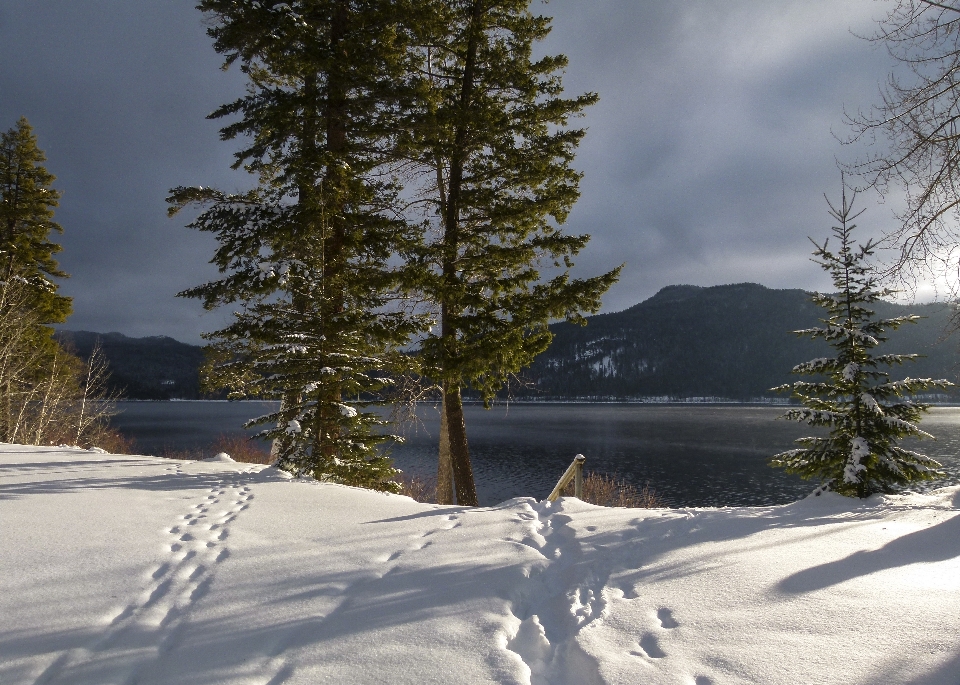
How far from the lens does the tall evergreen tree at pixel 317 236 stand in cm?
948

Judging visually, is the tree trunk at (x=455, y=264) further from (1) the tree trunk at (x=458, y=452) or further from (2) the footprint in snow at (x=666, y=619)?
(2) the footprint in snow at (x=666, y=619)

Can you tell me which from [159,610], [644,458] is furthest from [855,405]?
[644,458]

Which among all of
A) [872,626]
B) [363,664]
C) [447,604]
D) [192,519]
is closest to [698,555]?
[872,626]

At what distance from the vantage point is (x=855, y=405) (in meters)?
8.80

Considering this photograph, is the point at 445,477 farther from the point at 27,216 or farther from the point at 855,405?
the point at 27,216

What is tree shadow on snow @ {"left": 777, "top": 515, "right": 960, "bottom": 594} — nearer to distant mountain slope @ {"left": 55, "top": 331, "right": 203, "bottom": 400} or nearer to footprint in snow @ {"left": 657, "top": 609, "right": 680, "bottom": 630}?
footprint in snow @ {"left": 657, "top": 609, "right": 680, "bottom": 630}

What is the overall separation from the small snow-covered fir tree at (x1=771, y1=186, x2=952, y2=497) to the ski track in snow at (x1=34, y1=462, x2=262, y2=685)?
903 centimetres

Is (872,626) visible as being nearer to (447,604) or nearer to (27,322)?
(447,604)

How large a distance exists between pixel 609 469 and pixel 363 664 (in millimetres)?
38681

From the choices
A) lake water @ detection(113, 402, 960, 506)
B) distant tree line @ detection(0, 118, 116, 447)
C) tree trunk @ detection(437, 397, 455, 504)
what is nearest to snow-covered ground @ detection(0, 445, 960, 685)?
tree trunk @ detection(437, 397, 455, 504)

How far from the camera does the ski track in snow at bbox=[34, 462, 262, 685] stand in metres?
2.75

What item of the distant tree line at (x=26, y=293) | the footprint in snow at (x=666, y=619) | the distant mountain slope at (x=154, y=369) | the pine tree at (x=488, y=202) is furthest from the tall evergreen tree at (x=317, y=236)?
the distant mountain slope at (x=154, y=369)

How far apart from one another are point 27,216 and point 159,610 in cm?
2506

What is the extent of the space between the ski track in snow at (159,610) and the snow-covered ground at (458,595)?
0.6 inches
